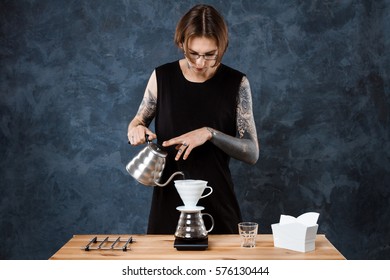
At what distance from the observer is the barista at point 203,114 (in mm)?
2867

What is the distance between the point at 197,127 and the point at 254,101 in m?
1.19

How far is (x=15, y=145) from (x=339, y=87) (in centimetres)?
242

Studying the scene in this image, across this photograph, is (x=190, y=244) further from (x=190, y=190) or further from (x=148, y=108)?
(x=148, y=108)

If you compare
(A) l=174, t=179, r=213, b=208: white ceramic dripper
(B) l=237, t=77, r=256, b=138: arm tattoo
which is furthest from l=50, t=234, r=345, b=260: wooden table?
(B) l=237, t=77, r=256, b=138: arm tattoo

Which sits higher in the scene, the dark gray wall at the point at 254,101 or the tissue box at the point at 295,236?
the dark gray wall at the point at 254,101

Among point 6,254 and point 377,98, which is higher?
point 377,98

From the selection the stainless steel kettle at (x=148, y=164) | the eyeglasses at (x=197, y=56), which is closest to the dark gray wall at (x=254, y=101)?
the eyeglasses at (x=197, y=56)

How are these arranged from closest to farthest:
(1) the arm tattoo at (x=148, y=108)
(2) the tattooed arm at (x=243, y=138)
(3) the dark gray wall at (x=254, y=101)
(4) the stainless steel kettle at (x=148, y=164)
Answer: (4) the stainless steel kettle at (x=148, y=164), (2) the tattooed arm at (x=243, y=138), (1) the arm tattoo at (x=148, y=108), (3) the dark gray wall at (x=254, y=101)

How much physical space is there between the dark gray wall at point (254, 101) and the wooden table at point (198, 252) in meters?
1.68

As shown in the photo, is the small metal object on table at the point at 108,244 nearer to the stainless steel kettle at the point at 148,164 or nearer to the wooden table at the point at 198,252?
the wooden table at the point at 198,252
